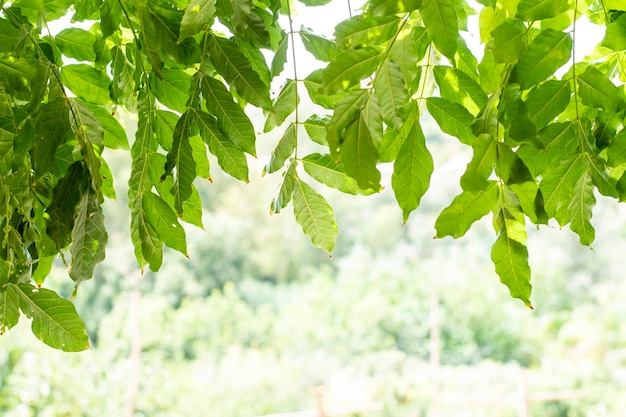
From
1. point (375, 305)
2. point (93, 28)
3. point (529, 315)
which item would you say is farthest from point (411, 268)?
point (93, 28)

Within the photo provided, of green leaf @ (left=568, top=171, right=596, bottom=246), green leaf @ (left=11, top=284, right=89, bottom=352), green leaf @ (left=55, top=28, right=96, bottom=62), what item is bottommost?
green leaf @ (left=11, top=284, right=89, bottom=352)

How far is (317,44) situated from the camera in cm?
61

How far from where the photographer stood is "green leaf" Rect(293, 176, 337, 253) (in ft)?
1.90

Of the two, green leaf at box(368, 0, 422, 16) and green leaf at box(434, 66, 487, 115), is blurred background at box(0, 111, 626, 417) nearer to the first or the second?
green leaf at box(434, 66, 487, 115)

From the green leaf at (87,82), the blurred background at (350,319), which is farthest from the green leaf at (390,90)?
the blurred background at (350,319)

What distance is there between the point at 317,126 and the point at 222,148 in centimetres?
9

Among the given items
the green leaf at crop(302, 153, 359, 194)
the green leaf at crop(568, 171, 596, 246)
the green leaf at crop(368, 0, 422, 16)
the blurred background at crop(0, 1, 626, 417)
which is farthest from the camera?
the blurred background at crop(0, 1, 626, 417)

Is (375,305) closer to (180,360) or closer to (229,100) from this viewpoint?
(180,360)

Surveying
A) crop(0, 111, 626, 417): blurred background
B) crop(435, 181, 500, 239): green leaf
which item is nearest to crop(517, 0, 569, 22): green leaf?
crop(435, 181, 500, 239): green leaf

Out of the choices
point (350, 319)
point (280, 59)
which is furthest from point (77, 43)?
point (350, 319)

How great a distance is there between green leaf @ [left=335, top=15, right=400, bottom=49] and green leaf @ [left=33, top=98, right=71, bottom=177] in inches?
7.2

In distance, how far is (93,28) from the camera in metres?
0.71

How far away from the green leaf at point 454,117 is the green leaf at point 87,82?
312 millimetres

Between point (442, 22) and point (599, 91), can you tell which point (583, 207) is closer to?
point (599, 91)
